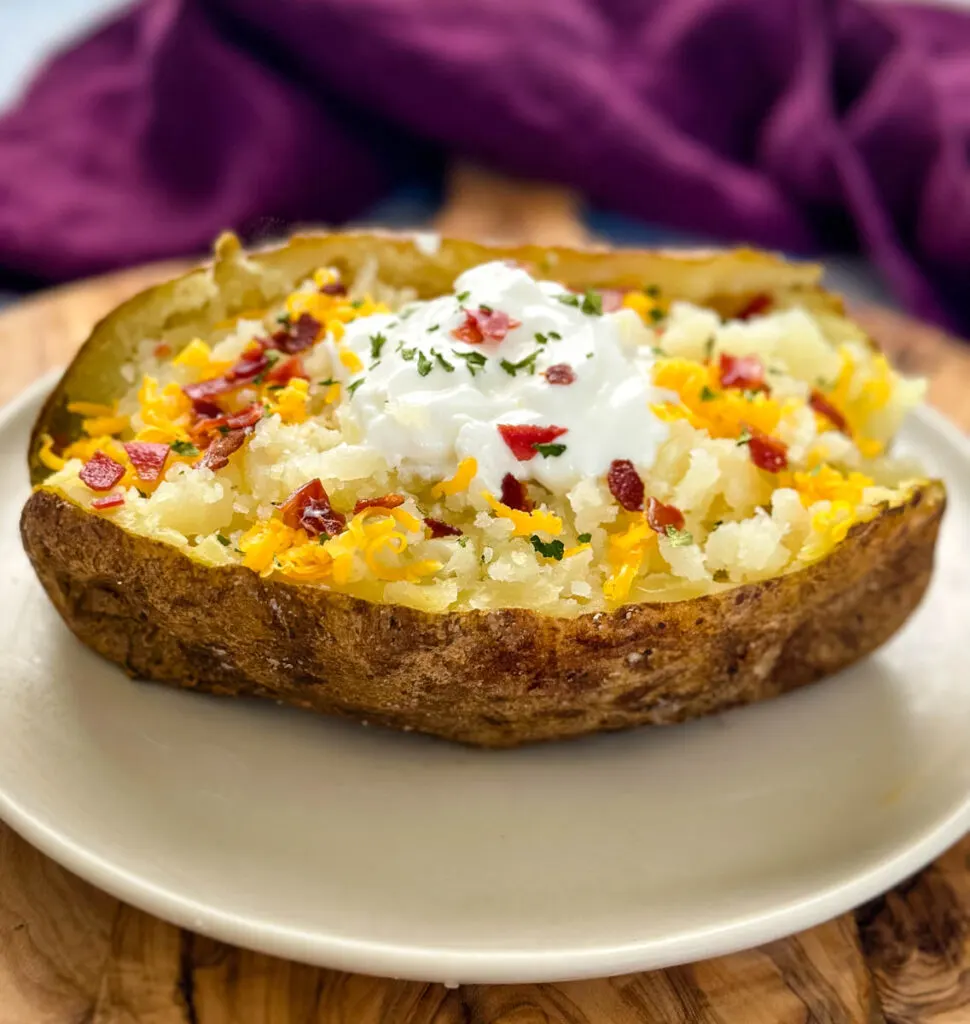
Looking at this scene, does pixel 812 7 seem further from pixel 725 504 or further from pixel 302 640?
pixel 302 640

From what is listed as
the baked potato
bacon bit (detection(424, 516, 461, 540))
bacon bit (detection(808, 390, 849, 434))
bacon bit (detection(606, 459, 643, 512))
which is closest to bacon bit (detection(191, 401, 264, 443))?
the baked potato

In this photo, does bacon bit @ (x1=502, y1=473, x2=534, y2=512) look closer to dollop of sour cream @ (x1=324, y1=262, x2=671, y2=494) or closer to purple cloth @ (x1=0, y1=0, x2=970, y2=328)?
dollop of sour cream @ (x1=324, y1=262, x2=671, y2=494)

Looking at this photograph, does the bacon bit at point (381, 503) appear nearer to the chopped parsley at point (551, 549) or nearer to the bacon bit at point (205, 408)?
the chopped parsley at point (551, 549)

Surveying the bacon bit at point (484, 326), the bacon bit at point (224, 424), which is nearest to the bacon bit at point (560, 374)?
the bacon bit at point (484, 326)

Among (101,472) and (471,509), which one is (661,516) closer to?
(471,509)

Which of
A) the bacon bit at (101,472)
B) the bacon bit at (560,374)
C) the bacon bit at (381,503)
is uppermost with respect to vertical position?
the bacon bit at (560,374)

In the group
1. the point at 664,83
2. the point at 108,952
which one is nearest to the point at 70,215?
the point at 664,83

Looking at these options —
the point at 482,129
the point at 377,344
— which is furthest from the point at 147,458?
the point at 482,129
